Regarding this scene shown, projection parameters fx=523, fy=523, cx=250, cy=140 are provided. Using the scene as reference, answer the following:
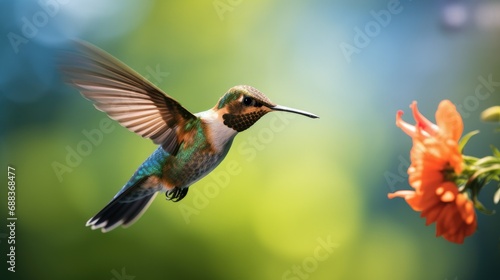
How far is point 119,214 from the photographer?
1267 mm

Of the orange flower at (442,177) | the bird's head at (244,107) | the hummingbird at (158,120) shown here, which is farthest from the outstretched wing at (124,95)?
the orange flower at (442,177)

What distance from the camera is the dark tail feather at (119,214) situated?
1229 mm

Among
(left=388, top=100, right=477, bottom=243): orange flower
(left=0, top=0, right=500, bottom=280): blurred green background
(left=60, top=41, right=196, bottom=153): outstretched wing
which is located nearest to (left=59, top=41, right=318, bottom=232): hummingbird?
(left=60, top=41, right=196, bottom=153): outstretched wing

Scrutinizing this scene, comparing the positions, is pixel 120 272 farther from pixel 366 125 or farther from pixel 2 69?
pixel 366 125

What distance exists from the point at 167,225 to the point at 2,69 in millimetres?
1140

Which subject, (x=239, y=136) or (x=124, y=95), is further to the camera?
(x=239, y=136)

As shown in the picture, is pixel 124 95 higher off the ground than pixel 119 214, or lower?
higher

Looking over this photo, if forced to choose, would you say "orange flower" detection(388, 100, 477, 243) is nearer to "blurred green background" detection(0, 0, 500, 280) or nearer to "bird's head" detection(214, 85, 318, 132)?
"bird's head" detection(214, 85, 318, 132)

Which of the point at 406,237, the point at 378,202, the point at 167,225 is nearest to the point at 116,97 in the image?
the point at 167,225

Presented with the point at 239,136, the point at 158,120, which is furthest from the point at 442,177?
the point at 239,136

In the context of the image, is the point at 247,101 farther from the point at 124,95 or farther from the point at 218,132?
the point at 124,95

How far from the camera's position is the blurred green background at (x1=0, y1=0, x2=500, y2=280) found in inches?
96.3

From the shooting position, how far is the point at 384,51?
8.32 ft

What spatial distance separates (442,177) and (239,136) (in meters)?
1.74
